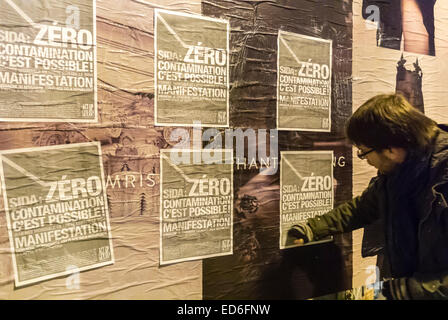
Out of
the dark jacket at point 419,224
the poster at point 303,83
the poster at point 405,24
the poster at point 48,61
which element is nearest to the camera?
the poster at point 48,61

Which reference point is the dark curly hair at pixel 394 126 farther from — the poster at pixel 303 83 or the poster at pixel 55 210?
the poster at pixel 55 210

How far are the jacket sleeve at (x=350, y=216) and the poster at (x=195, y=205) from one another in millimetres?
377

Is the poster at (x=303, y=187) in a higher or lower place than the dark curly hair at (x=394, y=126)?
lower

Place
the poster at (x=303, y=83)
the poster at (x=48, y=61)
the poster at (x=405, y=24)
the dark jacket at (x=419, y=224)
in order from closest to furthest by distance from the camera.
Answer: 1. the poster at (x=48, y=61)
2. the dark jacket at (x=419, y=224)
3. the poster at (x=303, y=83)
4. the poster at (x=405, y=24)

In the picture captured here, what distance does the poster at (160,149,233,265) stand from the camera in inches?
56.7

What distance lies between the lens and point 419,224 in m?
1.42

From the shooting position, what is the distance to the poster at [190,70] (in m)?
1.41

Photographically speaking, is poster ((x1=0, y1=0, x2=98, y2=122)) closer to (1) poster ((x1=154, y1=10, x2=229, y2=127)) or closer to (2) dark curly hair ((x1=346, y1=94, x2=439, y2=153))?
(1) poster ((x1=154, y1=10, x2=229, y2=127))

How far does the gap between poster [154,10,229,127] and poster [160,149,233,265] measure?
122mm

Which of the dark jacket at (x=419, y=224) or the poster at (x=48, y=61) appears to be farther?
the dark jacket at (x=419, y=224)

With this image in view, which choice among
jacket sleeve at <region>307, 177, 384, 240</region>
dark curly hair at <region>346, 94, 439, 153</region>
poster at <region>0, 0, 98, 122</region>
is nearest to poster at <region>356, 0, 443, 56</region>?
dark curly hair at <region>346, 94, 439, 153</region>

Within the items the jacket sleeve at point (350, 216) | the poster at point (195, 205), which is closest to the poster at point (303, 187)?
the jacket sleeve at point (350, 216)

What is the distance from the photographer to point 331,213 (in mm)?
1746
